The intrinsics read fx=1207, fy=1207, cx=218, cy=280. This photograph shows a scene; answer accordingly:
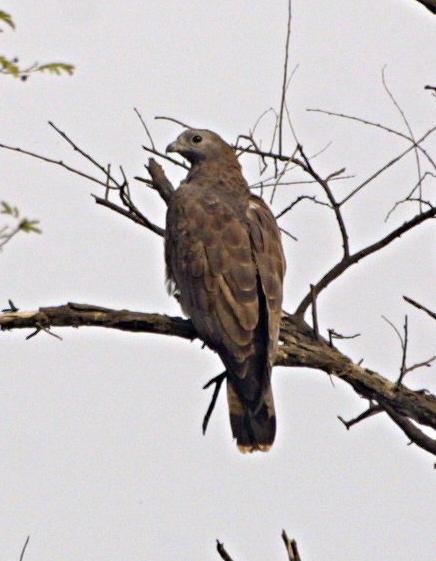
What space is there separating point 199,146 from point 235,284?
6.35 feet

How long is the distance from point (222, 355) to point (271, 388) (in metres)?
0.32

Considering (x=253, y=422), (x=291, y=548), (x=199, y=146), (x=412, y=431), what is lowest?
(x=291, y=548)

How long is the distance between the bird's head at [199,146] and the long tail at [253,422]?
7.39 feet

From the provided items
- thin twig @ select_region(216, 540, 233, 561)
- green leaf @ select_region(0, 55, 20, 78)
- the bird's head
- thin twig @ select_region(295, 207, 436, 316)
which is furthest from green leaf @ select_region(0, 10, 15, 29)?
the bird's head

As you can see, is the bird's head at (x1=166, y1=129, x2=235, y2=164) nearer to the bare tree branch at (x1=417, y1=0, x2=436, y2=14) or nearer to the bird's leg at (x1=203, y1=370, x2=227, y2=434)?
the bird's leg at (x1=203, y1=370, x2=227, y2=434)

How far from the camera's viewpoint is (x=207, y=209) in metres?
7.31

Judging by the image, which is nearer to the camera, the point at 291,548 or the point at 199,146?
Result: the point at 291,548

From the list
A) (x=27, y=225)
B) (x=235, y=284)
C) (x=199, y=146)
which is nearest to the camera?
(x=27, y=225)

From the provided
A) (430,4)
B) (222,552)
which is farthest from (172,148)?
(222,552)

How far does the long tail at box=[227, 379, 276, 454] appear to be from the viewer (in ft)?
21.5

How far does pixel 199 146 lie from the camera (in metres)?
8.45

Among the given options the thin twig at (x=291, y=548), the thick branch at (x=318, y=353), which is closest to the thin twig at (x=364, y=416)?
the thick branch at (x=318, y=353)

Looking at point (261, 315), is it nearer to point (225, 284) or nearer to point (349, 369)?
point (225, 284)

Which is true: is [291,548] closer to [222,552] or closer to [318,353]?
[222,552]
